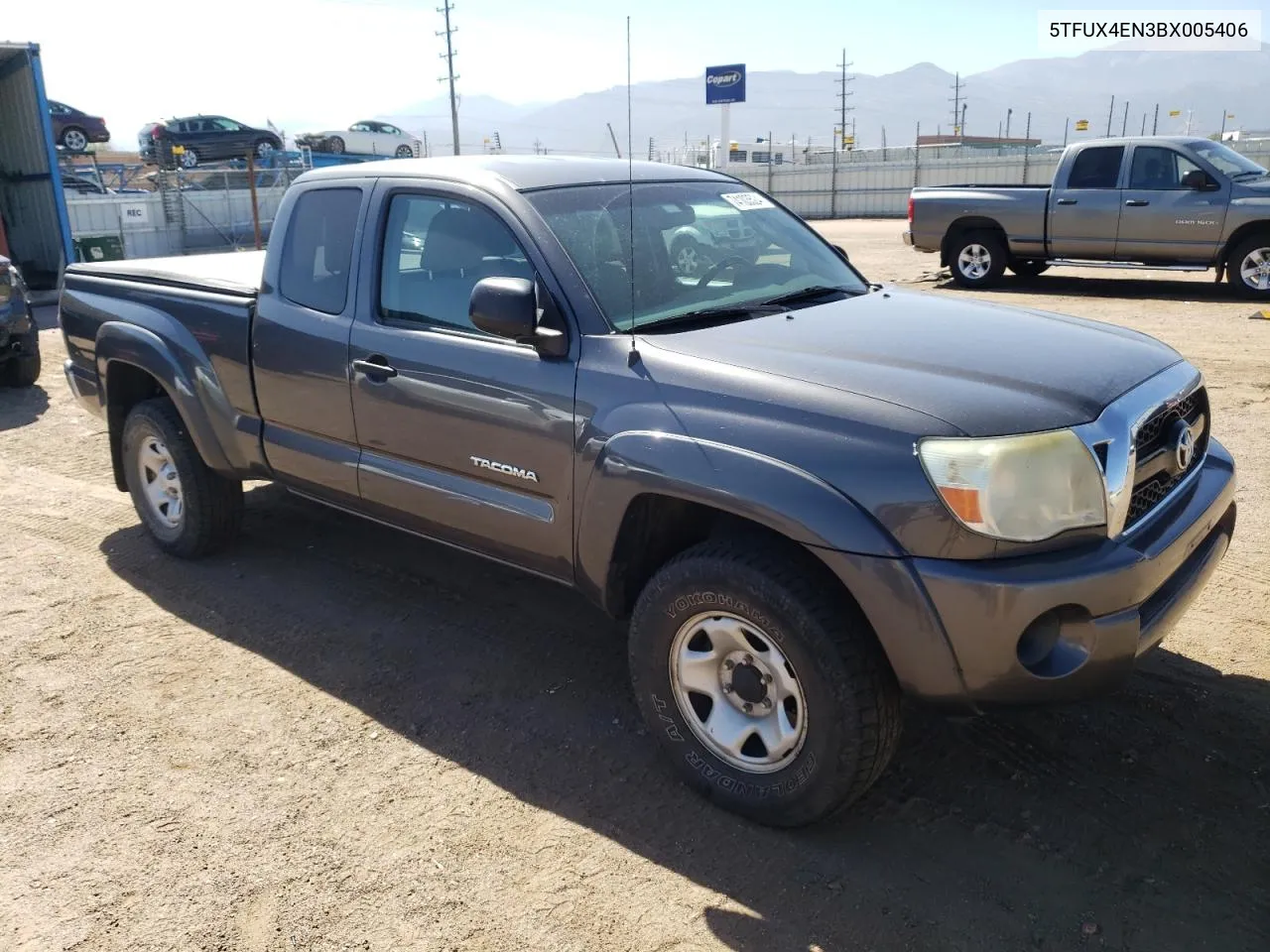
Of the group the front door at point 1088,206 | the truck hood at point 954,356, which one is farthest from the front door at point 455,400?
the front door at point 1088,206

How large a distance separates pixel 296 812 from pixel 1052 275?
48.4ft

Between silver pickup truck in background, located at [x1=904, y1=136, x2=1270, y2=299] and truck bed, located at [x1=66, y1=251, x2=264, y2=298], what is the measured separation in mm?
10594

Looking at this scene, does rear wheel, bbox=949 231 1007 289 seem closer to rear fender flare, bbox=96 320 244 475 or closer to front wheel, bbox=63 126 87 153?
rear fender flare, bbox=96 320 244 475

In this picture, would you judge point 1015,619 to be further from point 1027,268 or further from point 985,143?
point 985,143

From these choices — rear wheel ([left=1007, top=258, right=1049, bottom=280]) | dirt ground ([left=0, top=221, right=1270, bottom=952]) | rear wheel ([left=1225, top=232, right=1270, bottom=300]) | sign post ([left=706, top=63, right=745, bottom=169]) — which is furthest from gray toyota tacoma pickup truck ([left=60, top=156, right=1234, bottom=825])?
sign post ([left=706, top=63, right=745, bottom=169])

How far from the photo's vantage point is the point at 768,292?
3.69 meters

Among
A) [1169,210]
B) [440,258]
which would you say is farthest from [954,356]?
[1169,210]

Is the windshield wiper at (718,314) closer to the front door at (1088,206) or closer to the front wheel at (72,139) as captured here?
the front door at (1088,206)

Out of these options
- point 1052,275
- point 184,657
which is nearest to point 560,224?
point 184,657

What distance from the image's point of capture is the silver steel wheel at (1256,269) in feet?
39.1

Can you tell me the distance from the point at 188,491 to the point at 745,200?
9.62ft

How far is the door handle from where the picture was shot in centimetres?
373

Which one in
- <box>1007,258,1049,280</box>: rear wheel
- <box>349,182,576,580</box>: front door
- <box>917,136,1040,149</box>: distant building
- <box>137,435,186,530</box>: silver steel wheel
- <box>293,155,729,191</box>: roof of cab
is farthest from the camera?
<box>917,136,1040,149</box>: distant building

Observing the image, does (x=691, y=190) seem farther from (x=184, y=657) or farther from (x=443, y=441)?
(x=184, y=657)
